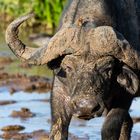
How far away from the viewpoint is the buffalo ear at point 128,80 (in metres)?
7.26

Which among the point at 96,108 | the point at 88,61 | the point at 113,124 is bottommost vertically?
the point at 113,124

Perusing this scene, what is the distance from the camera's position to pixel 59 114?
7441mm

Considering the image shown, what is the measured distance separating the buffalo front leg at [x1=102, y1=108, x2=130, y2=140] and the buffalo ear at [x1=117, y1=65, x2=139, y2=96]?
0.49m

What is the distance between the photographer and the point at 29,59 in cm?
727

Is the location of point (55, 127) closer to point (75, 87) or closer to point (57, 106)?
point (57, 106)

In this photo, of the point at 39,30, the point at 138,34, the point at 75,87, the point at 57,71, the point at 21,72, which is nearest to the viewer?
the point at 75,87

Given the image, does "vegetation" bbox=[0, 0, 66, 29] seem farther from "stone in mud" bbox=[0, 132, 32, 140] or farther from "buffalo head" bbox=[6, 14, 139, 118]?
"buffalo head" bbox=[6, 14, 139, 118]

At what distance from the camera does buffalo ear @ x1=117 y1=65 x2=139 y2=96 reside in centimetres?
726

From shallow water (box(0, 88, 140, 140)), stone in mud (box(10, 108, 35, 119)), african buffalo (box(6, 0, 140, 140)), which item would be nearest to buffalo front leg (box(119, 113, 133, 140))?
african buffalo (box(6, 0, 140, 140))

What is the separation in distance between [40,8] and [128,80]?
1276 cm

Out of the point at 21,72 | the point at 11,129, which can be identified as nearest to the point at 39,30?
the point at 21,72

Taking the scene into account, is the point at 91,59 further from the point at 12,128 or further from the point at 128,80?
the point at 12,128

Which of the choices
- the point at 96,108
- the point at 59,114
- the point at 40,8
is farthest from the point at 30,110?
the point at 40,8

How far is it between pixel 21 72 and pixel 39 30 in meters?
5.62
